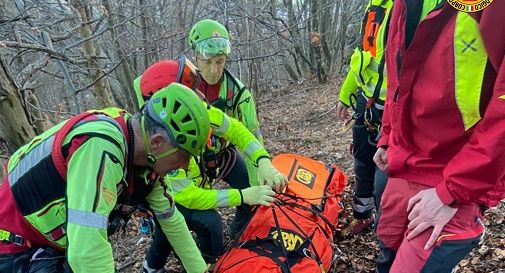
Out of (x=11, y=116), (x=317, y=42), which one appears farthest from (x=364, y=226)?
(x=317, y=42)

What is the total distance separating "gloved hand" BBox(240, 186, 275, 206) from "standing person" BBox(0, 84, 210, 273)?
873 millimetres

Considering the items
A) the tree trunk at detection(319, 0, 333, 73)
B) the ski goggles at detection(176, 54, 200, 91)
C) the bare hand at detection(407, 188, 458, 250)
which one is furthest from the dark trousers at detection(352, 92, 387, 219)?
the tree trunk at detection(319, 0, 333, 73)

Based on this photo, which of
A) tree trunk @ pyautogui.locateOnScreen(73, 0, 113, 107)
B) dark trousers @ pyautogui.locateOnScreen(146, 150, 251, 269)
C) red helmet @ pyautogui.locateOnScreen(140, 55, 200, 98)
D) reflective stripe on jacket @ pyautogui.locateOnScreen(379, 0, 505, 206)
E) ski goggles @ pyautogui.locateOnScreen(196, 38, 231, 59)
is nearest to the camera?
reflective stripe on jacket @ pyautogui.locateOnScreen(379, 0, 505, 206)

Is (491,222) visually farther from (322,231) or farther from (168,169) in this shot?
(168,169)

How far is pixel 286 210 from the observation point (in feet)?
12.1

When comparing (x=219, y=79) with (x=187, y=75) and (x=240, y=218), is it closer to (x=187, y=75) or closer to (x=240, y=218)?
(x=187, y=75)

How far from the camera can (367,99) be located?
3803mm

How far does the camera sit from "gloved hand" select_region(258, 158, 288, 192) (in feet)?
11.0

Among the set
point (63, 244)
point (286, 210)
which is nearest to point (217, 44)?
point (286, 210)

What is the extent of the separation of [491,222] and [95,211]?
321 cm

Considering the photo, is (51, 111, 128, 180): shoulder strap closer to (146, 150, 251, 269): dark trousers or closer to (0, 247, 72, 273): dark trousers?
(0, 247, 72, 273): dark trousers

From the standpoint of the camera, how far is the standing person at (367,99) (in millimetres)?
3418

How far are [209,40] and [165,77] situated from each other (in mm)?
750

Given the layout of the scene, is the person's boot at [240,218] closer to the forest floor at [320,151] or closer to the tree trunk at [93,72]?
the forest floor at [320,151]
